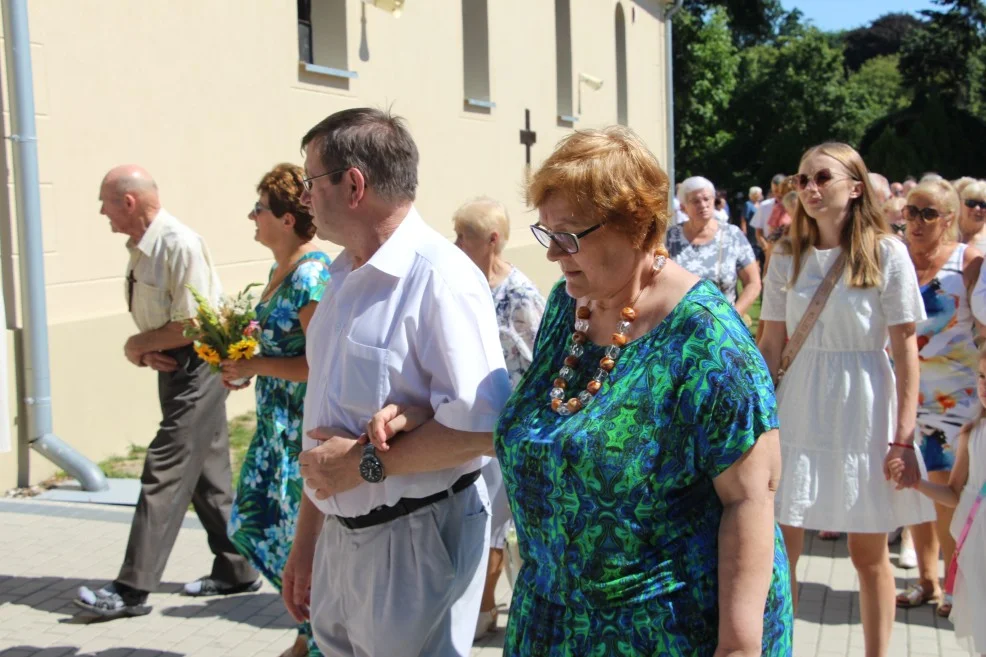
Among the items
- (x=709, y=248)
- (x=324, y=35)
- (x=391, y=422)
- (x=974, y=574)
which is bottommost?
(x=974, y=574)

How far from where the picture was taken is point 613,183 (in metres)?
2.24

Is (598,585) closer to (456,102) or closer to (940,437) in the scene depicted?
(940,437)

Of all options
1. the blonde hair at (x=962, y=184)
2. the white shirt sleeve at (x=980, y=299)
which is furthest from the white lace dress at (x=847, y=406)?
the blonde hair at (x=962, y=184)

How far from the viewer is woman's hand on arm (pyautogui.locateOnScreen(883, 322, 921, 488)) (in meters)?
4.21

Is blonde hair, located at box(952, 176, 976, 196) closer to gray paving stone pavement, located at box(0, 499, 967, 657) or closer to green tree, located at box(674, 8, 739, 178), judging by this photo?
gray paving stone pavement, located at box(0, 499, 967, 657)

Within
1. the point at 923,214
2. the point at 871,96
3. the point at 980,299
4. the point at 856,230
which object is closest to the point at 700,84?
the point at 871,96

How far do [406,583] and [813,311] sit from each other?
225 centimetres

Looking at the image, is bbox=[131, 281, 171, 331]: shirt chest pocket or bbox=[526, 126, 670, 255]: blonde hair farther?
bbox=[131, 281, 171, 331]: shirt chest pocket

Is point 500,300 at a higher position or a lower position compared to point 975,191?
lower

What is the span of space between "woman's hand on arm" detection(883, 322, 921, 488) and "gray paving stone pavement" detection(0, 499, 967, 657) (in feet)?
3.38

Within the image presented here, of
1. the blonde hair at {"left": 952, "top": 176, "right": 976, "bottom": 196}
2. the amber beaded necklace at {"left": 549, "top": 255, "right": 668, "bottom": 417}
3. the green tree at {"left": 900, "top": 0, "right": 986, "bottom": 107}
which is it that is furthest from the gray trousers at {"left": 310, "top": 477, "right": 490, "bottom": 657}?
the green tree at {"left": 900, "top": 0, "right": 986, "bottom": 107}

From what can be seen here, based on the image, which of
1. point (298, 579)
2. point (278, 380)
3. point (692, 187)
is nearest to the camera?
point (298, 579)

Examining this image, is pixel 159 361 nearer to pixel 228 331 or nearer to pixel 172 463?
pixel 172 463

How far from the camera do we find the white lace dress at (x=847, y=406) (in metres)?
4.26
